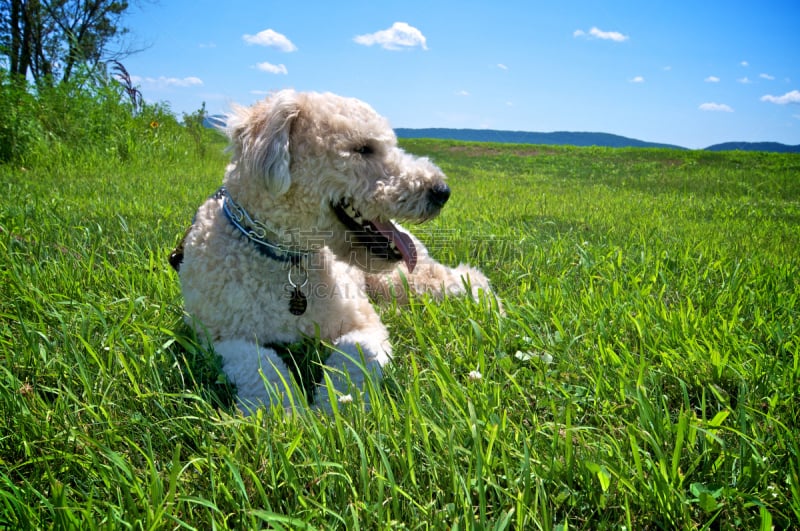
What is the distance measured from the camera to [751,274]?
11.2 feet

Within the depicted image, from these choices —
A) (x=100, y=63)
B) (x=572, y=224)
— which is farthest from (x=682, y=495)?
(x=100, y=63)

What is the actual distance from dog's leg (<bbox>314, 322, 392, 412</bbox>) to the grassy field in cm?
11

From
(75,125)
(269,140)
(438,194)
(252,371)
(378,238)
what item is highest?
(75,125)

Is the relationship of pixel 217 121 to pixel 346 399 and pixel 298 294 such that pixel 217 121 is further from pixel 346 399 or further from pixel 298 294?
pixel 346 399

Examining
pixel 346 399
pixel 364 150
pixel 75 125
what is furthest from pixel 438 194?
pixel 75 125

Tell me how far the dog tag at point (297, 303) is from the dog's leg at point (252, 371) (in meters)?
0.25

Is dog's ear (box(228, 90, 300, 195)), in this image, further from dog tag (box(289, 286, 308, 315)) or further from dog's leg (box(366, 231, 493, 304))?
dog's leg (box(366, 231, 493, 304))

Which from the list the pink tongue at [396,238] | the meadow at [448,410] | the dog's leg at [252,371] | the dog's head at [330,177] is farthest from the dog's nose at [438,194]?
the dog's leg at [252,371]

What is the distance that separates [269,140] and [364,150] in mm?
522

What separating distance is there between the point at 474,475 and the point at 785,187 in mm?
13831

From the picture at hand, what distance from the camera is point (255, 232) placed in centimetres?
246

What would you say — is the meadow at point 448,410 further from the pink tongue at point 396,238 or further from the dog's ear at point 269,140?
the dog's ear at point 269,140

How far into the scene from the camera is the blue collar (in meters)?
2.46

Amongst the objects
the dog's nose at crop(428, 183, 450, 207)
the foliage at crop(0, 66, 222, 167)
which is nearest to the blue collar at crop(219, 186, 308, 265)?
the dog's nose at crop(428, 183, 450, 207)
